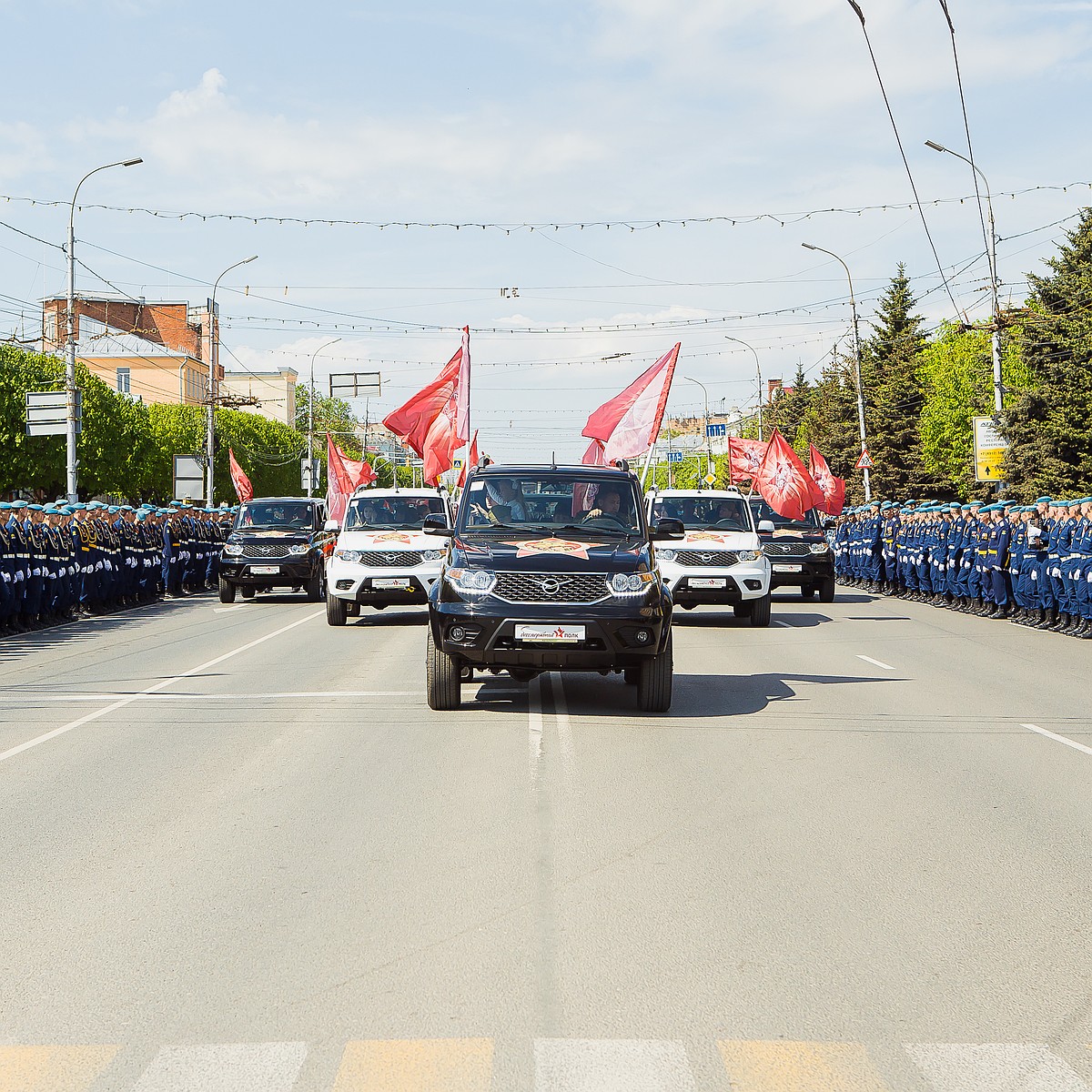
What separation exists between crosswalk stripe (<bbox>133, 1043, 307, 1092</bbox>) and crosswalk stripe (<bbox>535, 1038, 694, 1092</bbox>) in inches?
27.3

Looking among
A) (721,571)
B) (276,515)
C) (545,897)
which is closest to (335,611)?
(721,571)

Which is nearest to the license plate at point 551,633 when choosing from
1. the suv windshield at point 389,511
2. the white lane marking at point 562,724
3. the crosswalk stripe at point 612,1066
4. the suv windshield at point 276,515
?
the white lane marking at point 562,724

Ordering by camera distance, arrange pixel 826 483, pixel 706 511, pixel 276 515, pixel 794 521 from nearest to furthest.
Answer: pixel 706 511 → pixel 276 515 → pixel 794 521 → pixel 826 483

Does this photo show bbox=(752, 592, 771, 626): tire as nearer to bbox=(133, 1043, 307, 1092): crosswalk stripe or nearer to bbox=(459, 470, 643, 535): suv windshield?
bbox=(459, 470, 643, 535): suv windshield

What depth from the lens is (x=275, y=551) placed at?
26484 millimetres

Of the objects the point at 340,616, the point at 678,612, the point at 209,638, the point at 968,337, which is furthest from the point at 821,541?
the point at 968,337

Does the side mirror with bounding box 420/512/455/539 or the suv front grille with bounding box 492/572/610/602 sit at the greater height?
the side mirror with bounding box 420/512/455/539

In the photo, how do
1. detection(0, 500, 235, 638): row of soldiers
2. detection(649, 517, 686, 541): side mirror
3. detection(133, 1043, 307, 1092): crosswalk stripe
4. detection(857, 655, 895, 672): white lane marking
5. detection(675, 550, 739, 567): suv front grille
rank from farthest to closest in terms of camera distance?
1. detection(675, 550, 739, 567): suv front grille
2. detection(0, 500, 235, 638): row of soldiers
3. detection(857, 655, 895, 672): white lane marking
4. detection(649, 517, 686, 541): side mirror
5. detection(133, 1043, 307, 1092): crosswalk stripe

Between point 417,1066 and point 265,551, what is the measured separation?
75.9 ft

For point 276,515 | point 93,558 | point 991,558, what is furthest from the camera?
point 276,515

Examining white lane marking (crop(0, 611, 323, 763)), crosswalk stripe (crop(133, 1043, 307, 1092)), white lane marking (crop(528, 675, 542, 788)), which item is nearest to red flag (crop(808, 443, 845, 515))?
white lane marking (crop(0, 611, 323, 763))

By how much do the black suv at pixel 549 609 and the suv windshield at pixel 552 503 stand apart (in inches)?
5.0

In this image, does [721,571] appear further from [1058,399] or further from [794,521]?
[1058,399]

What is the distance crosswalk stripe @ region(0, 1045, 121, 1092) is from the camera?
12.4 ft
